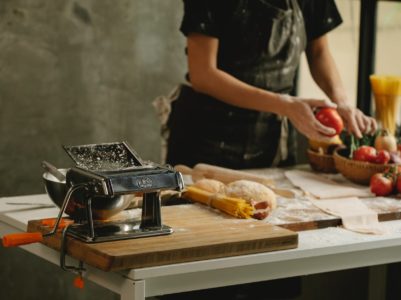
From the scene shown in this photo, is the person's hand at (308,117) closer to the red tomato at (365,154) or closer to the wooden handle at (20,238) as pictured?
the red tomato at (365,154)

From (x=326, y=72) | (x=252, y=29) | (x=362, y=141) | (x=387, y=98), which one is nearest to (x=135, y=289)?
(x=362, y=141)

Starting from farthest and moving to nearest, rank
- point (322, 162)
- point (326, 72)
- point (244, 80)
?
1. point (326, 72)
2. point (244, 80)
3. point (322, 162)

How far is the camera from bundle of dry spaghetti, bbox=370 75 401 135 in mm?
3568

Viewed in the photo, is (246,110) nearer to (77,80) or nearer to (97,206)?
(77,80)

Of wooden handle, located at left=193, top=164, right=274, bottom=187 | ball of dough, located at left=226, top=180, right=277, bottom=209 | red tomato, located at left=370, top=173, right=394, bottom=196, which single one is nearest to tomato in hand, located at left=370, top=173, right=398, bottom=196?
red tomato, located at left=370, top=173, right=394, bottom=196

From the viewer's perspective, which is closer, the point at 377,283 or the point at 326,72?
the point at 377,283

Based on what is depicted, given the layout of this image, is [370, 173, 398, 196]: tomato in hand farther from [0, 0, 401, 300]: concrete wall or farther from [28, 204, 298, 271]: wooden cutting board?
[0, 0, 401, 300]: concrete wall

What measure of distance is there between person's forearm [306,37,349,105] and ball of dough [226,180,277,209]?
121 cm

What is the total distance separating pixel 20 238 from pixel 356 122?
1585 millimetres

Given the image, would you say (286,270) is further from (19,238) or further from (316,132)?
(316,132)

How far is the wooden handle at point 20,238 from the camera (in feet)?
7.39

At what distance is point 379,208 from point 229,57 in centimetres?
109

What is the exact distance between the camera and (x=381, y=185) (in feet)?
10.1

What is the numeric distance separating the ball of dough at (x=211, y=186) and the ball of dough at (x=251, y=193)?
0.25 ft
